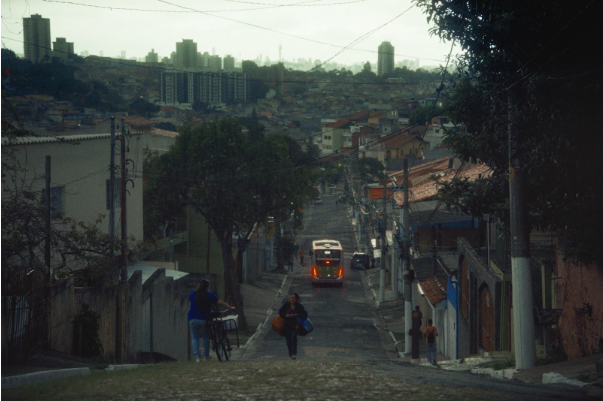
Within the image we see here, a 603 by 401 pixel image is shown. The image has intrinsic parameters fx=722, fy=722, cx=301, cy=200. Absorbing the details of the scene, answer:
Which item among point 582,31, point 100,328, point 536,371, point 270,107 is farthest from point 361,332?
point 270,107

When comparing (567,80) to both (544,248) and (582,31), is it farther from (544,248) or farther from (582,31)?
(544,248)

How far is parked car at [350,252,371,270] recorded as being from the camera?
187 ft

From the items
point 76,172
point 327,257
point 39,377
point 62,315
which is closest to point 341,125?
point 327,257

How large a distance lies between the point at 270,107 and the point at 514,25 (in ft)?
540

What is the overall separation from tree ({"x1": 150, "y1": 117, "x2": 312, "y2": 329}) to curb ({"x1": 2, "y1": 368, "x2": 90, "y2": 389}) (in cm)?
2467

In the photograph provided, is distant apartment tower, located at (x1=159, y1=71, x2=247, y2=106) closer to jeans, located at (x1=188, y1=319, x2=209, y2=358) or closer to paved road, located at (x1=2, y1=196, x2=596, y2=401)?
jeans, located at (x1=188, y1=319, x2=209, y2=358)

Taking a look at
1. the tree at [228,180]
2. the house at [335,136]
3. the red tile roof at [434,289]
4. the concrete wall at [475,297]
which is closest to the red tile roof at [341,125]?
the house at [335,136]

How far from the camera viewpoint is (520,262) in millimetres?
11891

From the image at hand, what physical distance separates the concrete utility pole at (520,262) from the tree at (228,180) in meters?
23.9

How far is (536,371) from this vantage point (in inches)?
437

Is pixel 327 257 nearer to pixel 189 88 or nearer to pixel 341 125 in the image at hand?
→ pixel 341 125

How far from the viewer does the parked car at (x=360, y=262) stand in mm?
56875

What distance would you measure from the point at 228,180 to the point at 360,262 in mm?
23599

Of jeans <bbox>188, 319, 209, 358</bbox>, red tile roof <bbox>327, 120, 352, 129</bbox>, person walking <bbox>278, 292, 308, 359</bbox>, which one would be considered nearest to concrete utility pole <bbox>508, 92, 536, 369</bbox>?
person walking <bbox>278, 292, 308, 359</bbox>
